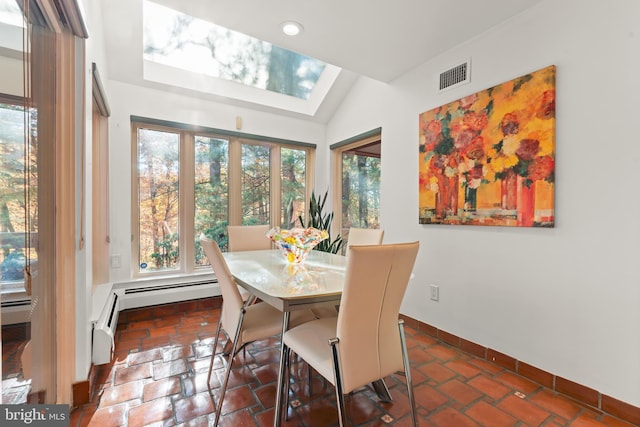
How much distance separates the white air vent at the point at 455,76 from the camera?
7.38 feet

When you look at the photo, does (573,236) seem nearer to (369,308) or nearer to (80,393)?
(369,308)

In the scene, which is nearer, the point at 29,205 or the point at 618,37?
the point at 29,205

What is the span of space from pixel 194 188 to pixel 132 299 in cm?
127

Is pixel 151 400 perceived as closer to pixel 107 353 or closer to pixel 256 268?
pixel 107 353

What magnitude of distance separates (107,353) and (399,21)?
300 cm

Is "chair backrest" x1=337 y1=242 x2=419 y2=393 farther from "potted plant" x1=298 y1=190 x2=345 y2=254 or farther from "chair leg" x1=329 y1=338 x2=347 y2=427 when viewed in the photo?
"potted plant" x1=298 y1=190 x2=345 y2=254

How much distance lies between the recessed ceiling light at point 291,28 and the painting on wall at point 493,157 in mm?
1272

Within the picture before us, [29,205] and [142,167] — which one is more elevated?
[142,167]

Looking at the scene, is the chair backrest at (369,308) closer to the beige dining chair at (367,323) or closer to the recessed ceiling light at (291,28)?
the beige dining chair at (367,323)

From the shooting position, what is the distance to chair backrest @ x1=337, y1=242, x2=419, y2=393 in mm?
1097

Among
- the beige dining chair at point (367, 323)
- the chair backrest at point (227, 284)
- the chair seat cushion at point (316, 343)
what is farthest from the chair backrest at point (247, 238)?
the beige dining chair at point (367, 323)

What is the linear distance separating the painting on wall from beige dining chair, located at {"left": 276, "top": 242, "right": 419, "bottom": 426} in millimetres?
1153

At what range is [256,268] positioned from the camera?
1.87 m

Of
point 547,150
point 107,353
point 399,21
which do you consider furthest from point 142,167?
point 547,150
